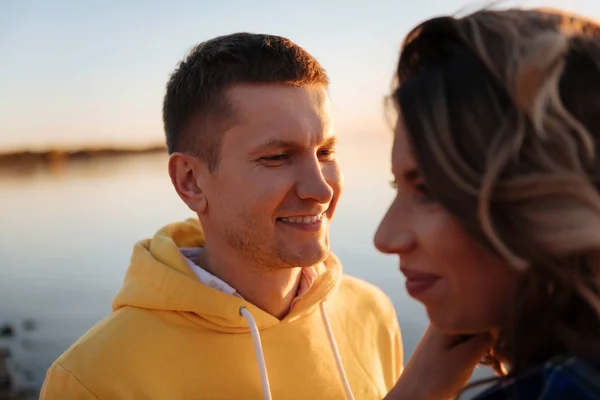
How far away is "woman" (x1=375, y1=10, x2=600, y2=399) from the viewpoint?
50.3 inches

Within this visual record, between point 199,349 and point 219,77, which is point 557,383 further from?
point 219,77

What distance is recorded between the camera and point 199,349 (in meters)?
2.32

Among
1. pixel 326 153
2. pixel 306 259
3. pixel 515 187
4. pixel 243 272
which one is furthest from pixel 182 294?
pixel 515 187

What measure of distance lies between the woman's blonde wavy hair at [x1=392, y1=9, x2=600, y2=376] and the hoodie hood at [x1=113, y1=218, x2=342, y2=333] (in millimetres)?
1204

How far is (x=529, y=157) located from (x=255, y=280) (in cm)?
152

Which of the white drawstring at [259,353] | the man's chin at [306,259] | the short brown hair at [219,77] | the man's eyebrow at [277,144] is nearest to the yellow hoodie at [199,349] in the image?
the white drawstring at [259,353]

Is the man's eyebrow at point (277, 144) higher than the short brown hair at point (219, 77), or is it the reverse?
the short brown hair at point (219, 77)

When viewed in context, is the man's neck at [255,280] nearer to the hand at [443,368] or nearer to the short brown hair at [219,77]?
the short brown hair at [219,77]

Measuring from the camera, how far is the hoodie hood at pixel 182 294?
2338mm

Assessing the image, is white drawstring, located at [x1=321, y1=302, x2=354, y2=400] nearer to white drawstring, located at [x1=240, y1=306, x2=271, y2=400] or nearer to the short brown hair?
white drawstring, located at [x1=240, y1=306, x2=271, y2=400]

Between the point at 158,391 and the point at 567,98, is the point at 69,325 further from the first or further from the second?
the point at 567,98

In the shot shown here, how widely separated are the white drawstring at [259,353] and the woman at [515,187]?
3.15 feet

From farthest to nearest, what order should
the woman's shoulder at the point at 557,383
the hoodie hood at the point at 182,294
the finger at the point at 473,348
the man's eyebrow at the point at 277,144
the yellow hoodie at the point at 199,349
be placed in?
the man's eyebrow at the point at 277,144
the hoodie hood at the point at 182,294
the yellow hoodie at the point at 199,349
the finger at the point at 473,348
the woman's shoulder at the point at 557,383

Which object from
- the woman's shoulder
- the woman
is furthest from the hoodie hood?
the woman's shoulder
